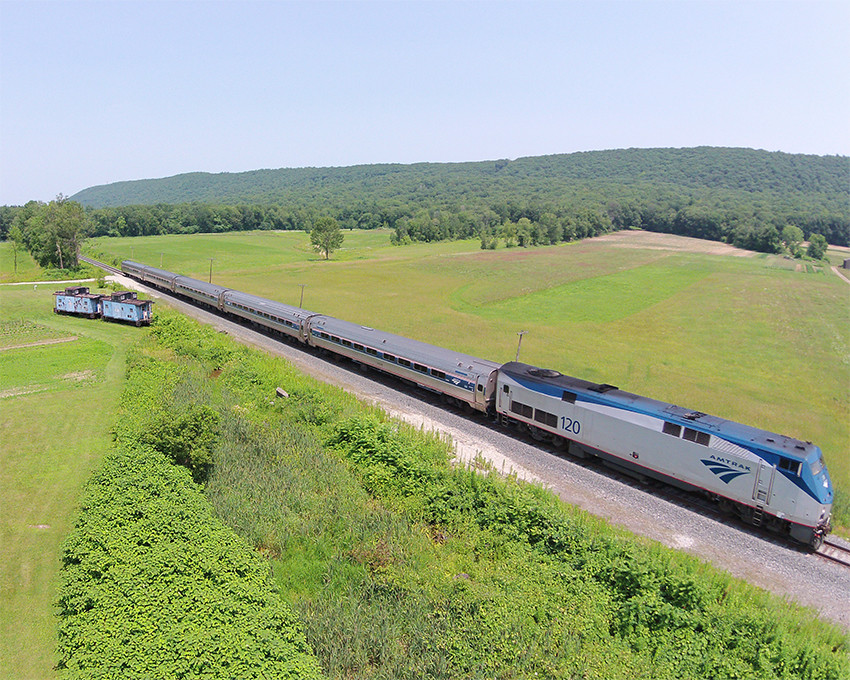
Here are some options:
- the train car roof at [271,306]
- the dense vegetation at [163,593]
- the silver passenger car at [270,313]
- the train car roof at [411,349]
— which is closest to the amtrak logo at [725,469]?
the train car roof at [411,349]

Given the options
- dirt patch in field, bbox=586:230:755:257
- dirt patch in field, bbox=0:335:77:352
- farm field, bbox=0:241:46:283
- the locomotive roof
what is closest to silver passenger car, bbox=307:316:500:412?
the locomotive roof

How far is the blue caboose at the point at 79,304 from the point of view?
62188 mm

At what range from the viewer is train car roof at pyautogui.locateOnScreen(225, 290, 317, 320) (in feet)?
162

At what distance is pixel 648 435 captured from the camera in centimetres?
2536

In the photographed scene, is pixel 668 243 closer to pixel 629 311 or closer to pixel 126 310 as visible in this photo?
pixel 629 311

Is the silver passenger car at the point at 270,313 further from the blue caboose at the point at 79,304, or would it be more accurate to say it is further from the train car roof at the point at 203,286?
the blue caboose at the point at 79,304

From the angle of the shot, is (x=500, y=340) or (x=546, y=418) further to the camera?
(x=500, y=340)

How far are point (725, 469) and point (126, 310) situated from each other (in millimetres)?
57795

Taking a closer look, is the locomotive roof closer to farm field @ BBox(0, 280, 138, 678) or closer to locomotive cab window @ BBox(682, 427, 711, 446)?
locomotive cab window @ BBox(682, 427, 711, 446)

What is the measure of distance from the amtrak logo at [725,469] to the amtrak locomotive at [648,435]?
0.13 ft

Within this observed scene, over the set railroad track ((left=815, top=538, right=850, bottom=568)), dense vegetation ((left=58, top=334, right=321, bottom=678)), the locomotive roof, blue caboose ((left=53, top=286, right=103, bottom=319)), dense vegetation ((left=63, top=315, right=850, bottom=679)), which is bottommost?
railroad track ((left=815, top=538, right=850, bottom=568))

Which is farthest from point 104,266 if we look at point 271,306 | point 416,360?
point 416,360

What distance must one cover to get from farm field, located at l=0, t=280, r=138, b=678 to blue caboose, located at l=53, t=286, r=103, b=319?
5.04m

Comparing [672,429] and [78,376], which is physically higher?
[672,429]
